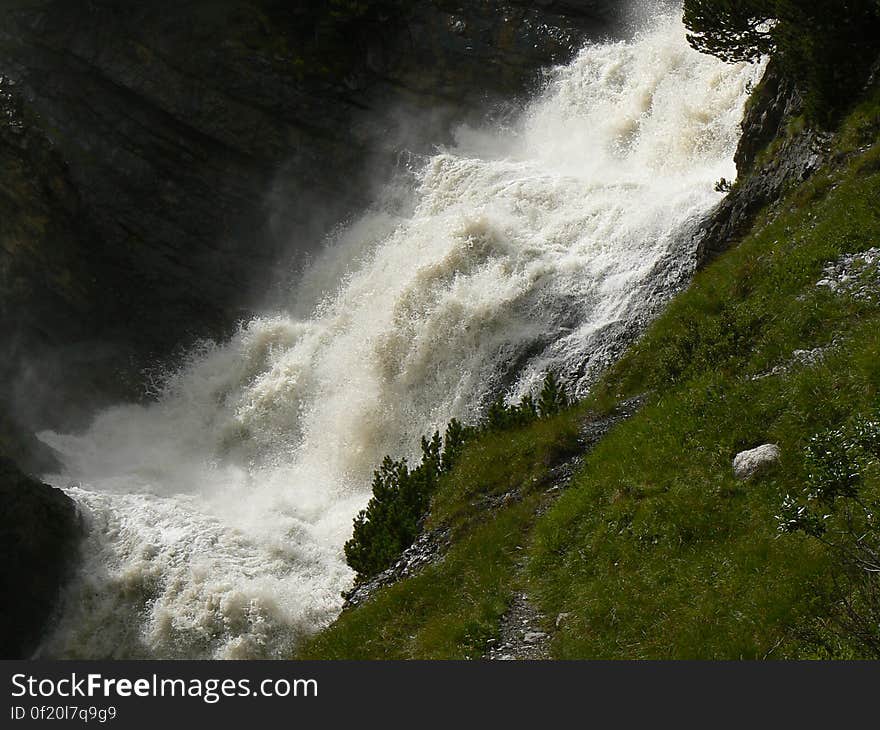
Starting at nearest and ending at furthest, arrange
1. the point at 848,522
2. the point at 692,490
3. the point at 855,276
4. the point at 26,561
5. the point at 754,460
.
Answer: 1. the point at 848,522
2. the point at 754,460
3. the point at 692,490
4. the point at 855,276
5. the point at 26,561

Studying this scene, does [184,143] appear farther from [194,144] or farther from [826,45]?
[826,45]

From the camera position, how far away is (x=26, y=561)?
23984mm

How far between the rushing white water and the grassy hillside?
4.97m

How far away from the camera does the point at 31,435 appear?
31.1 meters

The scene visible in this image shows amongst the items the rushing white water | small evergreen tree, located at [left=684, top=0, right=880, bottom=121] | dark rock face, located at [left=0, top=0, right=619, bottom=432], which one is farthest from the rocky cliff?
small evergreen tree, located at [left=684, top=0, right=880, bottom=121]

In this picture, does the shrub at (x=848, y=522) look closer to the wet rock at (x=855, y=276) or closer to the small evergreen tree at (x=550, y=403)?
the wet rock at (x=855, y=276)

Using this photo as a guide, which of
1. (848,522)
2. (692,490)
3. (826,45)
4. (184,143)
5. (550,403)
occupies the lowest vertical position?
(848,522)

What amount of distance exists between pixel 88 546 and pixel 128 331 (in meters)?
14.1

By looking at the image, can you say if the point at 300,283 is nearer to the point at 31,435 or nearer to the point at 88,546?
the point at 31,435

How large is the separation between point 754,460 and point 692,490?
27.9 inches

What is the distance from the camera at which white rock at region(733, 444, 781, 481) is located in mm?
9227

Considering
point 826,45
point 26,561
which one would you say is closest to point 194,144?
point 26,561

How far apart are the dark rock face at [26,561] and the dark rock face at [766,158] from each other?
695 inches

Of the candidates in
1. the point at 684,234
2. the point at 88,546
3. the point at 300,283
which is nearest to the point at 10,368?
the point at 300,283
